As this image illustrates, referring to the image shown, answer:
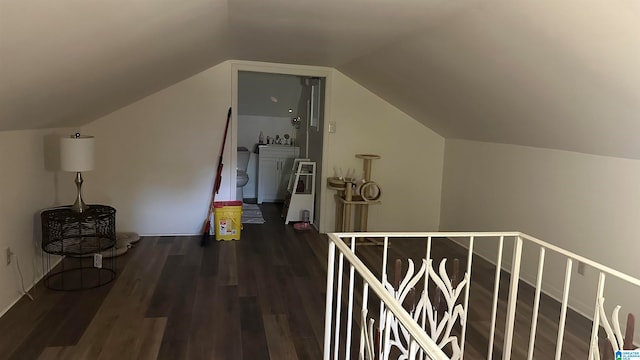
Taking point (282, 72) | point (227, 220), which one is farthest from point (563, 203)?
point (227, 220)

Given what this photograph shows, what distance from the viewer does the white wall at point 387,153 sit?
4.74m

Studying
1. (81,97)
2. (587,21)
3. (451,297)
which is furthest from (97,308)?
(587,21)

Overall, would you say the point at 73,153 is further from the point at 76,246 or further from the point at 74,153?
the point at 76,246

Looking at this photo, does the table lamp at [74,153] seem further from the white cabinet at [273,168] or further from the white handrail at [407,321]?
the white cabinet at [273,168]

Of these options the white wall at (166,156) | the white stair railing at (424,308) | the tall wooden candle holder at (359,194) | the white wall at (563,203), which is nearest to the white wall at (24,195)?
the white wall at (166,156)

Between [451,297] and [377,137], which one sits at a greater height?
[377,137]

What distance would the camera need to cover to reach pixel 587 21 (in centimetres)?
179

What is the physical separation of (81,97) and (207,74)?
5.61 ft

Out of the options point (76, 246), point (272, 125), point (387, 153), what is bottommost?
point (76, 246)

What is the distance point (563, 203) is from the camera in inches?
125

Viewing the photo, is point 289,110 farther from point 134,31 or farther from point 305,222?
point 134,31

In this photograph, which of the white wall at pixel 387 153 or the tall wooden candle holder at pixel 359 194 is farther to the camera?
the white wall at pixel 387 153

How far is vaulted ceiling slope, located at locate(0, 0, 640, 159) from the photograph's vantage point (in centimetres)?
170

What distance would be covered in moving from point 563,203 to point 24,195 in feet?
12.6
